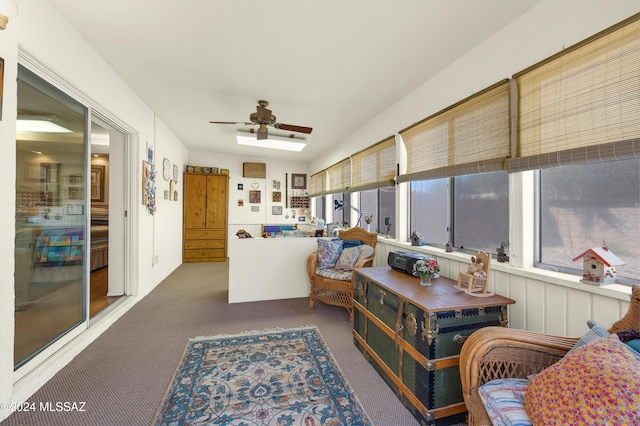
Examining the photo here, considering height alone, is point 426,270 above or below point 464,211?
below

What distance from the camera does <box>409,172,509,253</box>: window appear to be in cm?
207

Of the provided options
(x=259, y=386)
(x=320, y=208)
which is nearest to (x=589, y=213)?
(x=259, y=386)

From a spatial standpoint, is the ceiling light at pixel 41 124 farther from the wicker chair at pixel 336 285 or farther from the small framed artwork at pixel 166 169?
the wicker chair at pixel 336 285

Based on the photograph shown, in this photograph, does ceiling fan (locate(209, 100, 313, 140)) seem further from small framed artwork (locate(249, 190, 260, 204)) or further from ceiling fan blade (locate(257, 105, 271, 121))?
small framed artwork (locate(249, 190, 260, 204))

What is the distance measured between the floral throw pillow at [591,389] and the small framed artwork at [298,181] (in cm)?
655

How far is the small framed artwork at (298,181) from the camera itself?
283 inches

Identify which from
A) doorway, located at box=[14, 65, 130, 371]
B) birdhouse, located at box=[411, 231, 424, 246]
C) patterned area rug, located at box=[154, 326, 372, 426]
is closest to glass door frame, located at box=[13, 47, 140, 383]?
doorway, located at box=[14, 65, 130, 371]

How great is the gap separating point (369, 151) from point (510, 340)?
299 centimetres

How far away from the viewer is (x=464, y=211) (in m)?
2.41

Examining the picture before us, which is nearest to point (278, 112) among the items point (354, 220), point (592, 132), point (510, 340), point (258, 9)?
point (258, 9)

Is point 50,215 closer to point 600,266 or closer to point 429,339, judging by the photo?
point 429,339

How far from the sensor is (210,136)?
Answer: 505 centimetres

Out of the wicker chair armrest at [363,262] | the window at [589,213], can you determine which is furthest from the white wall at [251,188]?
the window at [589,213]

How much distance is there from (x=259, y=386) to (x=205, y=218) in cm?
488
